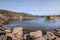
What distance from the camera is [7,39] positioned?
1480 centimetres

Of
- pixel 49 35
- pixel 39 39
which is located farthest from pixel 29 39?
pixel 49 35

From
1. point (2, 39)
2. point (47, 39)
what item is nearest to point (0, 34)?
point (2, 39)

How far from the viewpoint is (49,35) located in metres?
16.4

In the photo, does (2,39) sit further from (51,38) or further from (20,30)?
(51,38)

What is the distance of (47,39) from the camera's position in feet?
52.5

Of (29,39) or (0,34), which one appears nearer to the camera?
(29,39)

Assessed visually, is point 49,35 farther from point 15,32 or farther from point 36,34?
point 15,32

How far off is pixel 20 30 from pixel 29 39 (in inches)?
99.8

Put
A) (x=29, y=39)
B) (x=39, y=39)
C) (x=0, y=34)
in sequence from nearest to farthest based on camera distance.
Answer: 1. (x=39, y=39)
2. (x=29, y=39)
3. (x=0, y=34)

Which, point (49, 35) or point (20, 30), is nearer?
point (49, 35)

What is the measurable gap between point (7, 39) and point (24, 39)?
2.48 meters

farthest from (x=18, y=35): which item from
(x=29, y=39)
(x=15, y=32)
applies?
(x=29, y=39)

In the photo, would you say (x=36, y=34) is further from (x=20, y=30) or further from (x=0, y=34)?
(x=0, y=34)

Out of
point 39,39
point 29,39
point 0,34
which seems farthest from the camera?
→ point 0,34
